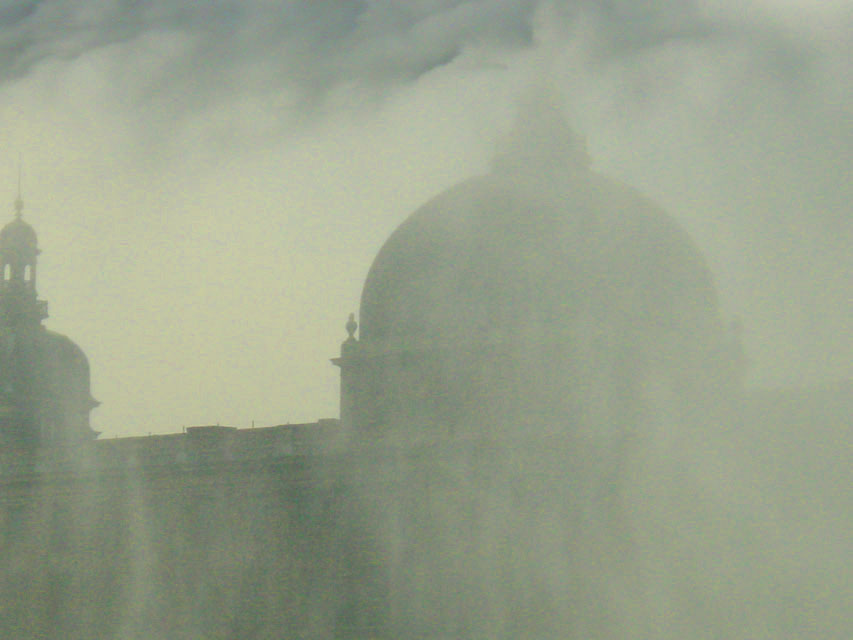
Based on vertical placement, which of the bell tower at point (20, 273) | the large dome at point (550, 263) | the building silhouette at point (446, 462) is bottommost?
the building silhouette at point (446, 462)

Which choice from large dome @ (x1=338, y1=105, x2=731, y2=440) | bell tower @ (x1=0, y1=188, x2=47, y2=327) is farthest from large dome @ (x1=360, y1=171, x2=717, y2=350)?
bell tower @ (x1=0, y1=188, x2=47, y2=327)

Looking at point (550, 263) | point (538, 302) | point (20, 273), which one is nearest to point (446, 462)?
point (538, 302)

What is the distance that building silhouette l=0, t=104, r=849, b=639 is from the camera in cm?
4409

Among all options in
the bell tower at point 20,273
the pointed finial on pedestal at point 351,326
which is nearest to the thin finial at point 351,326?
the pointed finial on pedestal at point 351,326

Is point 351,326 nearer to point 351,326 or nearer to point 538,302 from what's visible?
point 351,326

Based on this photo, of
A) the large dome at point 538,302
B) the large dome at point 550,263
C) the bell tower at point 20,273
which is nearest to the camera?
the large dome at point 538,302

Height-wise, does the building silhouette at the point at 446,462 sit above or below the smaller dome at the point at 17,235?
below

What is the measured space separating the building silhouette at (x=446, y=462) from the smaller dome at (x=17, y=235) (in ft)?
35.3

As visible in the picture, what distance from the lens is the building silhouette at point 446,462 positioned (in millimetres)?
44094

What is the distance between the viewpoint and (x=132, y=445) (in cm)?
5500

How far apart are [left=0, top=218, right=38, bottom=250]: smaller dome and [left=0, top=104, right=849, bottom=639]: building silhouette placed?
10746 millimetres

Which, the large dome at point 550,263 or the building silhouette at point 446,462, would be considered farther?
the large dome at point 550,263

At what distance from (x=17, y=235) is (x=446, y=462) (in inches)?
936

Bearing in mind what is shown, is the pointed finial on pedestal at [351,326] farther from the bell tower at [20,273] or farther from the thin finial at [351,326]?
the bell tower at [20,273]
